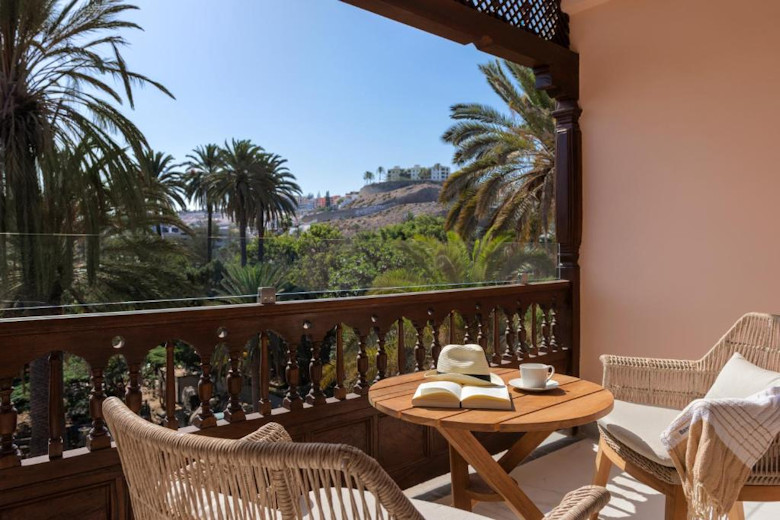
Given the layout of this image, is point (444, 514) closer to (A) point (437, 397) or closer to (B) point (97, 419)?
(A) point (437, 397)

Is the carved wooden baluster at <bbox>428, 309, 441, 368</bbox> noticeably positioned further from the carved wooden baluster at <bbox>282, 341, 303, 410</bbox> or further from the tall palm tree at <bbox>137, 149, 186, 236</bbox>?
the tall palm tree at <bbox>137, 149, 186, 236</bbox>

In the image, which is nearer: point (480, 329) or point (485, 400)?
Answer: point (485, 400)

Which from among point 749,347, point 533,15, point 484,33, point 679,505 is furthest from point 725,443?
point 533,15

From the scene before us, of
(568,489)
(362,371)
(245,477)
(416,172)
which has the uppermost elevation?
(416,172)

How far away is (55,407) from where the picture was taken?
1825 mm

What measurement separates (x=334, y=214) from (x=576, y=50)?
1750 centimetres

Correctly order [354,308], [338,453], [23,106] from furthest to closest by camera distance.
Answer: [23,106], [354,308], [338,453]

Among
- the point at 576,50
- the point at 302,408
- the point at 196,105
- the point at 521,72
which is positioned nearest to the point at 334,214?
the point at 196,105

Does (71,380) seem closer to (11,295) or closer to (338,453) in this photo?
(11,295)

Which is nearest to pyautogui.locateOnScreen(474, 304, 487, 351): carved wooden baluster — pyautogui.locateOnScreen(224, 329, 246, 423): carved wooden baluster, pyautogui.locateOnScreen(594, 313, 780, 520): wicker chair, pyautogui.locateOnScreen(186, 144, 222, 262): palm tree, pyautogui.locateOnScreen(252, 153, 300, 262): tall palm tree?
pyautogui.locateOnScreen(594, 313, 780, 520): wicker chair

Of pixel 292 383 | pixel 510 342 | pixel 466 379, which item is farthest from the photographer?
pixel 510 342

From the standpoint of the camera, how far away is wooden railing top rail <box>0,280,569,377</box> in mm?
1764

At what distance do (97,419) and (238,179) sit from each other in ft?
57.1

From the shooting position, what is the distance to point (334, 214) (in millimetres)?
21141
